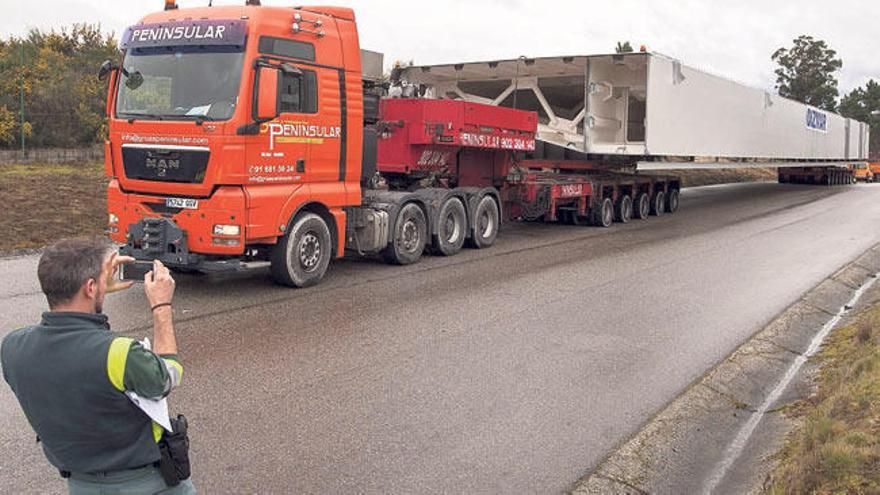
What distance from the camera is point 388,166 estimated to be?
13109 millimetres

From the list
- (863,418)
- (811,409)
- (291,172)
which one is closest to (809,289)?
(811,409)

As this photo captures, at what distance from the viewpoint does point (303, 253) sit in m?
9.84

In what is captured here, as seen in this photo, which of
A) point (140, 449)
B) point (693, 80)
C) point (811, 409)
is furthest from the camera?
point (693, 80)

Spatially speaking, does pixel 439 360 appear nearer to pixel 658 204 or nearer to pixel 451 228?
pixel 451 228

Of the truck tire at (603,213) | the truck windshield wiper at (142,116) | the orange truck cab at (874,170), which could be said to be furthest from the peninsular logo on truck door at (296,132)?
the orange truck cab at (874,170)

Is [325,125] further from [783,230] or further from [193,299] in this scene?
[783,230]

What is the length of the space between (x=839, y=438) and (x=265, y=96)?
21.4ft

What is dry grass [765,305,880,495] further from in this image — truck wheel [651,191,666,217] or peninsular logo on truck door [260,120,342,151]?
truck wheel [651,191,666,217]

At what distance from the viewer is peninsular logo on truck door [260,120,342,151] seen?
9102 mm

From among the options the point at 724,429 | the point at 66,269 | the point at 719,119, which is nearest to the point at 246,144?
the point at 724,429

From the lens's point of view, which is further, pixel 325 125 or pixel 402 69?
pixel 402 69

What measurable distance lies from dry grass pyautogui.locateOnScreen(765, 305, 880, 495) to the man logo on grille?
6622mm

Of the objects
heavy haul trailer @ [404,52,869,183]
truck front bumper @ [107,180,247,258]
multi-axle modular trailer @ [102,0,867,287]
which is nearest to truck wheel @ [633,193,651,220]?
heavy haul trailer @ [404,52,869,183]

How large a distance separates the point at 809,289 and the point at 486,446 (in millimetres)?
7332
